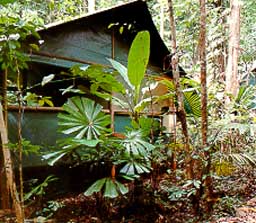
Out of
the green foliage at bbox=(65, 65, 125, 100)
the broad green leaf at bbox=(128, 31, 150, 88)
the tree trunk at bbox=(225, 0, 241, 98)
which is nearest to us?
the green foliage at bbox=(65, 65, 125, 100)

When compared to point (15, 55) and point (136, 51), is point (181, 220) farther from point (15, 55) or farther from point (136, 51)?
point (15, 55)

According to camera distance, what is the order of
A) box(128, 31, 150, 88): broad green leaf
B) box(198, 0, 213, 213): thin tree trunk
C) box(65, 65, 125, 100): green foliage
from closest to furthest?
box(65, 65, 125, 100): green foliage
box(128, 31, 150, 88): broad green leaf
box(198, 0, 213, 213): thin tree trunk

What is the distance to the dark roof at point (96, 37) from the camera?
4.93m

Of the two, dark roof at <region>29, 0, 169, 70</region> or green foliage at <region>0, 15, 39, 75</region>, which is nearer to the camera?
green foliage at <region>0, 15, 39, 75</region>

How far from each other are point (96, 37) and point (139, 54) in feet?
7.51

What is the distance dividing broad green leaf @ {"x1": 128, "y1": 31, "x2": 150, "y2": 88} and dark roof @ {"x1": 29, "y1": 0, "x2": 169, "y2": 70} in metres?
1.61

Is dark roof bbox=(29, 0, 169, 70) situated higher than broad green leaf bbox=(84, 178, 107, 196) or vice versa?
dark roof bbox=(29, 0, 169, 70)

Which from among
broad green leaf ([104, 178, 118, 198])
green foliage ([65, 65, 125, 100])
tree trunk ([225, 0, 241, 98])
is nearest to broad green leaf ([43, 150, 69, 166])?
broad green leaf ([104, 178, 118, 198])

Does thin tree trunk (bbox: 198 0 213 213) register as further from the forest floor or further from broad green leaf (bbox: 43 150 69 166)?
broad green leaf (bbox: 43 150 69 166)

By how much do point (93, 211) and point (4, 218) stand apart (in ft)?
3.75

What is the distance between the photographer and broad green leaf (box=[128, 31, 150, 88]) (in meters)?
3.59

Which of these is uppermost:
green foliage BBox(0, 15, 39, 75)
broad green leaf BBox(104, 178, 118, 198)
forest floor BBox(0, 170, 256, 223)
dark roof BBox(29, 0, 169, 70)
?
dark roof BBox(29, 0, 169, 70)

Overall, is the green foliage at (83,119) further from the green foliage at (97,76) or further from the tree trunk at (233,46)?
the tree trunk at (233,46)

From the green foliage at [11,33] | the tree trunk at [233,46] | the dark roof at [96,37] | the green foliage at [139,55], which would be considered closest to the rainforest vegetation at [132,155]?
the green foliage at [139,55]
